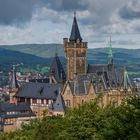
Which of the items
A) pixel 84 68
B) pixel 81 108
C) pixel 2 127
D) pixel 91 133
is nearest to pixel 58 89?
pixel 84 68

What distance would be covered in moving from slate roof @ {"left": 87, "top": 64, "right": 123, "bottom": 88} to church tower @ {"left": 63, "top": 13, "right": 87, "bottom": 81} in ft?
8.26

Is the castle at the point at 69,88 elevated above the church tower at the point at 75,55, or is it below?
below

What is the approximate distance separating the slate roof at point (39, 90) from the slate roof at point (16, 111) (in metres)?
3.32

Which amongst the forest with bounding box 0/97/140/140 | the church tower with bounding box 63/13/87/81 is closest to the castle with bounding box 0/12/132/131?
the church tower with bounding box 63/13/87/81

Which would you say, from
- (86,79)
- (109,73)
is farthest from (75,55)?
(86,79)

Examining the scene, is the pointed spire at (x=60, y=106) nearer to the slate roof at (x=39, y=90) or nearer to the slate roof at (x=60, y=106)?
the slate roof at (x=60, y=106)

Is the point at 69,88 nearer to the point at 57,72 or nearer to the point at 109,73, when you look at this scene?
the point at 109,73

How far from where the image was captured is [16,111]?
116 meters

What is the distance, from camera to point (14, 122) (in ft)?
375

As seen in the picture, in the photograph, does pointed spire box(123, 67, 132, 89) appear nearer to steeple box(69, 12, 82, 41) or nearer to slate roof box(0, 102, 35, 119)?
steeple box(69, 12, 82, 41)

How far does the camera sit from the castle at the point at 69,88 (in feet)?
Answer: 325

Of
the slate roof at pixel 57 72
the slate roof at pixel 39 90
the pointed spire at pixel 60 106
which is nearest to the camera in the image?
the pointed spire at pixel 60 106

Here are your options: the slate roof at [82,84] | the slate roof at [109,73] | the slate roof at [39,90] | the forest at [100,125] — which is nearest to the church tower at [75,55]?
the slate roof at [109,73]

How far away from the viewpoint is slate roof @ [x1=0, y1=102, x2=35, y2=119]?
11488 cm
